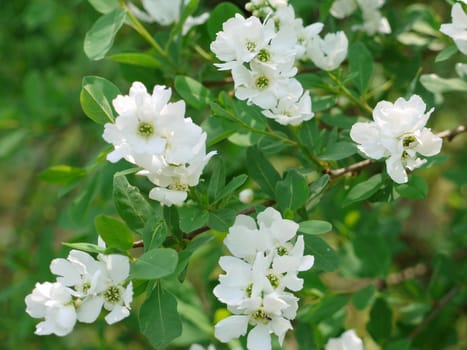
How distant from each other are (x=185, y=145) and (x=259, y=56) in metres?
0.19

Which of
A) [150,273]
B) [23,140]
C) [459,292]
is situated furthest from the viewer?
[23,140]

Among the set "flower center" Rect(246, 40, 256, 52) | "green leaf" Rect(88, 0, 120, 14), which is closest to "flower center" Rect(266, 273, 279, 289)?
"flower center" Rect(246, 40, 256, 52)

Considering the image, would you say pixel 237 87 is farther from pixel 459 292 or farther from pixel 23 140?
pixel 23 140

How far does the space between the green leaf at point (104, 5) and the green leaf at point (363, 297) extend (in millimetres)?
734

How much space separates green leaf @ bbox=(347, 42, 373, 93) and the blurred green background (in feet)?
0.83

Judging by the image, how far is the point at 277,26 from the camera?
1.15 metres

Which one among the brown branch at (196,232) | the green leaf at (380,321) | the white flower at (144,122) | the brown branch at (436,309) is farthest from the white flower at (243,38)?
the brown branch at (436,309)

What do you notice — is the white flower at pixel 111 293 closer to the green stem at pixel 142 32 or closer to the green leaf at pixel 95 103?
the green leaf at pixel 95 103

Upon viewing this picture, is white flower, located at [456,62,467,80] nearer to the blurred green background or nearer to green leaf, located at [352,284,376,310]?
the blurred green background

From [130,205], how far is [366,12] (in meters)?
0.66

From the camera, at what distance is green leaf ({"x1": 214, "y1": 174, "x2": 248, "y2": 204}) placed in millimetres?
1052

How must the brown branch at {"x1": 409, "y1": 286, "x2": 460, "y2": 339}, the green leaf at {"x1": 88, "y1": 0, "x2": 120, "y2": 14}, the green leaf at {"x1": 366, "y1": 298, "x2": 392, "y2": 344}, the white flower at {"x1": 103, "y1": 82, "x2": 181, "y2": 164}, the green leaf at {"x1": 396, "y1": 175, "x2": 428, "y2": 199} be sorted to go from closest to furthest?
the white flower at {"x1": 103, "y1": 82, "x2": 181, "y2": 164} → the green leaf at {"x1": 396, "y1": 175, "x2": 428, "y2": 199} → the green leaf at {"x1": 88, "y1": 0, "x2": 120, "y2": 14} → the green leaf at {"x1": 366, "y1": 298, "x2": 392, "y2": 344} → the brown branch at {"x1": 409, "y1": 286, "x2": 460, "y2": 339}

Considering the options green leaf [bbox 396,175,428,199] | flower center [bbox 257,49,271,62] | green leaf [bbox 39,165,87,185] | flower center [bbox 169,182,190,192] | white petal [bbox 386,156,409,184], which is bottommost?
green leaf [bbox 39,165,87,185]

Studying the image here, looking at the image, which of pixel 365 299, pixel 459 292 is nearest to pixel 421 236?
pixel 459 292
